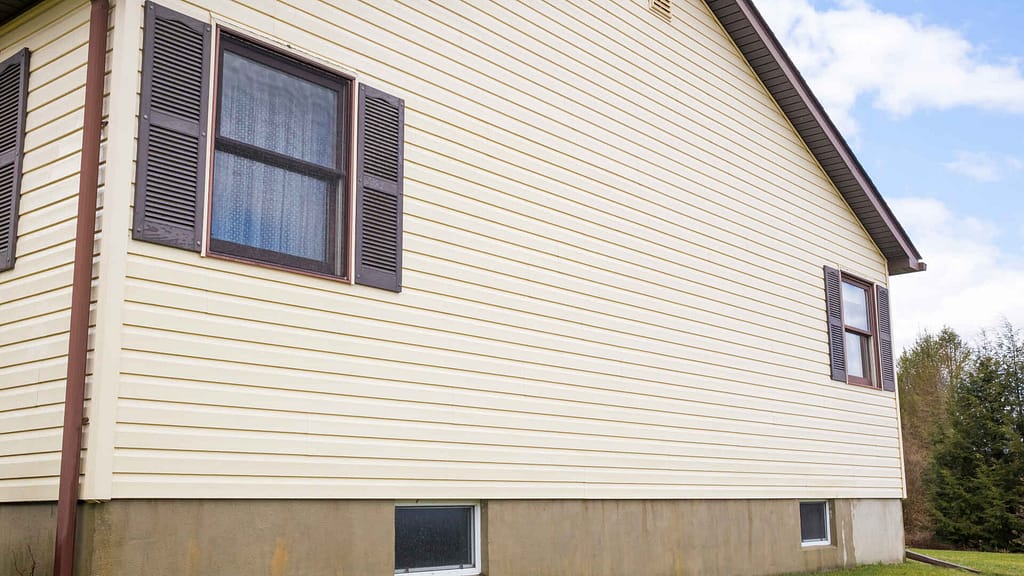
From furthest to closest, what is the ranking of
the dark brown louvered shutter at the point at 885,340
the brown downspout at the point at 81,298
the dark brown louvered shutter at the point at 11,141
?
1. the dark brown louvered shutter at the point at 885,340
2. the dark brown louvered shutter at the point at 11,141
3. the brown downspout at the point at 81,298

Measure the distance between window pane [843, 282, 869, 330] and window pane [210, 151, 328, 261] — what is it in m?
8.25

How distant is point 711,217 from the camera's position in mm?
10797

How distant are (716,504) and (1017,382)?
17.0 m

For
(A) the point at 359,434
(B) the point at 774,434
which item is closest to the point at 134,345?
(A) the point at 359,434

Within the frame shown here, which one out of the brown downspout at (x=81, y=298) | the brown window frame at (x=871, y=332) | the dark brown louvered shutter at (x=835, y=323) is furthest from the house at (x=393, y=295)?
the brown window frame at (x=871, y=332)

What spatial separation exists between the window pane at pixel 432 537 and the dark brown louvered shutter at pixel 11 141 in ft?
9.99

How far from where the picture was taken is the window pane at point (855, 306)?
13.2 metres

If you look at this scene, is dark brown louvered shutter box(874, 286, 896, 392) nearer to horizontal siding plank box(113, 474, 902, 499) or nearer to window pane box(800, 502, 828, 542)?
window pane box(800, 502, 828, 542)

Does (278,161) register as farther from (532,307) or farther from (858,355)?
(858,355)

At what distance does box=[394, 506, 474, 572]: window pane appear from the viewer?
23.7 feet

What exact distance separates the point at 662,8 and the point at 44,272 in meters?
6.79

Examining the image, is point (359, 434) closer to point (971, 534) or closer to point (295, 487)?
point (295, 487)

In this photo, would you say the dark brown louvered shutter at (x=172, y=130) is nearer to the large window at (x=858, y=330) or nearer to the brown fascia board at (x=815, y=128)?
the brown fascia board at (x=815, y=128)

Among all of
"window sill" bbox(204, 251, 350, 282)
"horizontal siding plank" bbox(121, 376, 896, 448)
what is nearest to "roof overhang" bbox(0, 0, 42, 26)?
"window sill" bbox(204, 251, 350, 282)
